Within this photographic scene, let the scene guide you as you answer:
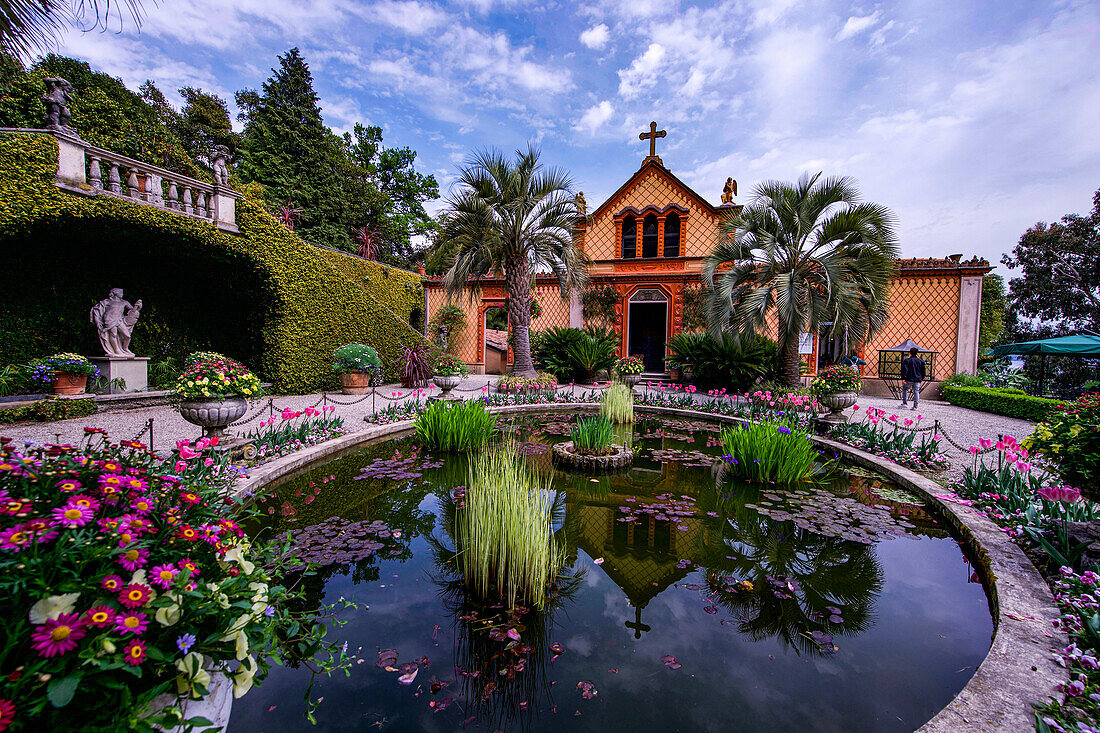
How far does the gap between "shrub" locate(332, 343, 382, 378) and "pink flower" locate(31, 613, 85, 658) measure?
9839 mm

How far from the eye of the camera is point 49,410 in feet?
20.6

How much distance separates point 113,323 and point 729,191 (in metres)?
16.0

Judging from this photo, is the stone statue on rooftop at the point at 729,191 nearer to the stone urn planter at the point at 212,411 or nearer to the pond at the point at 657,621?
the pond at the point at 657,621

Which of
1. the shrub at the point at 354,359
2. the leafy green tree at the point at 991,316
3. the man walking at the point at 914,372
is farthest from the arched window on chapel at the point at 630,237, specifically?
the leafy green tree at the point at 991,316

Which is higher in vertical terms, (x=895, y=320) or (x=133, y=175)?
(x=133, y=175)

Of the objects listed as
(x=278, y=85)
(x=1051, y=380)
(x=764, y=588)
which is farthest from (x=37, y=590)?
(x=278, y=85)

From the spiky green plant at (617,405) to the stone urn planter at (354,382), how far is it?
628 centimetres

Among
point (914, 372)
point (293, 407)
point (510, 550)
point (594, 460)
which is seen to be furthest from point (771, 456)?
point (914, 372)

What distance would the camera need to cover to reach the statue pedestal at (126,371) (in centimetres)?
795

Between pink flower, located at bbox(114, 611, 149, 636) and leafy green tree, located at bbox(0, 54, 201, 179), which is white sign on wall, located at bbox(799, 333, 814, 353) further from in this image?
leafy green tree, located at bbox(0, 54, 201, 179)

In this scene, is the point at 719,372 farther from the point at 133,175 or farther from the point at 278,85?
the point at 278,85

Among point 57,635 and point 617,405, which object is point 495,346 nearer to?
point 617,405

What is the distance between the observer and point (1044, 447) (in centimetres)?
286

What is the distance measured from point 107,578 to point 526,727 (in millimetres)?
1413
